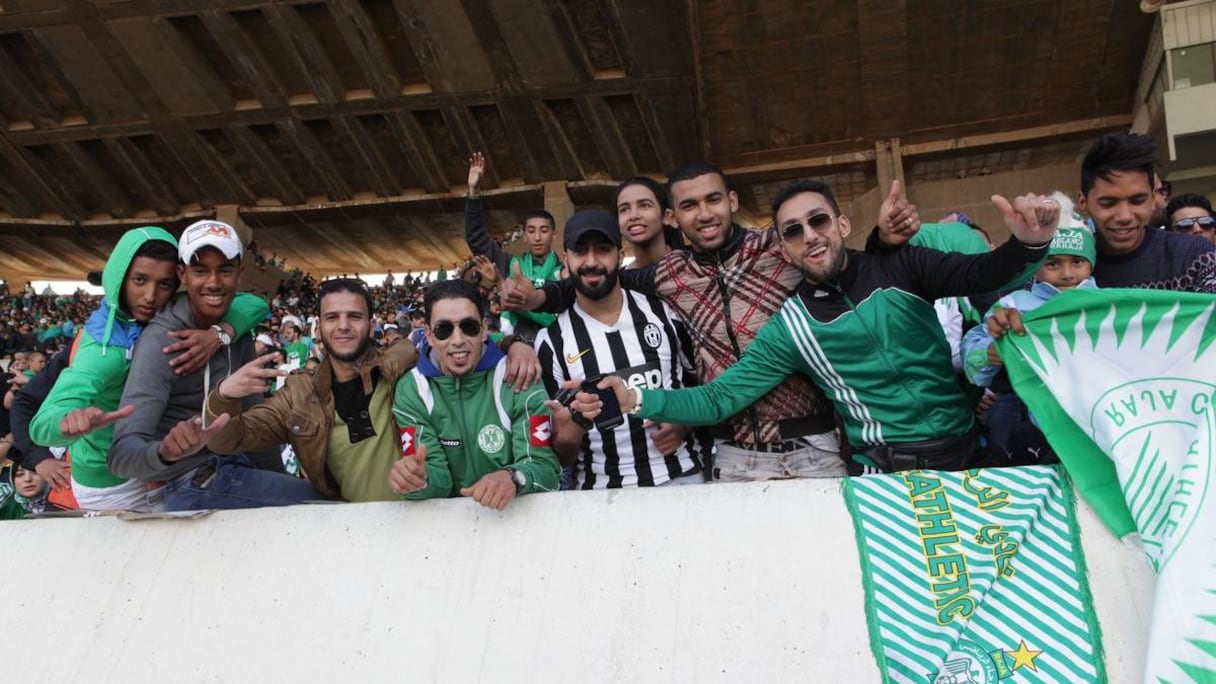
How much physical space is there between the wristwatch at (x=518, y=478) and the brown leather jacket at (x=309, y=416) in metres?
0.88

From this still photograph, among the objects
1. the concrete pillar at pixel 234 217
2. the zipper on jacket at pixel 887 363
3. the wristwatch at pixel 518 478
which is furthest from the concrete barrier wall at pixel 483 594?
A: the concrete pillar at pixel 234 217

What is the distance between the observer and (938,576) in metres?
2.29

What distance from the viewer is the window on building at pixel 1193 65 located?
551 inches

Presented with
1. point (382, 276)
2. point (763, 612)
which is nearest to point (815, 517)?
point (763, 612)

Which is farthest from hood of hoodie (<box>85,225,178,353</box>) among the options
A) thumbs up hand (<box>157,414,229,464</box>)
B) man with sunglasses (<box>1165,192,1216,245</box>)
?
man with sunglasses (<box>1165,192,1216,245</box>)

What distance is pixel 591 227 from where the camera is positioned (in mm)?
3561

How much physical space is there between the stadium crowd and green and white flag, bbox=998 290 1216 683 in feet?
0.70

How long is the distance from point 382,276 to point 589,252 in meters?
30.7

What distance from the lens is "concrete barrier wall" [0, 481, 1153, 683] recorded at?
2299 millimetres

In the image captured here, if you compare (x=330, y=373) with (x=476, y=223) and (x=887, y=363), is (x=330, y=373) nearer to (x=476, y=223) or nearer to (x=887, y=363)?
(x=476, y=223)

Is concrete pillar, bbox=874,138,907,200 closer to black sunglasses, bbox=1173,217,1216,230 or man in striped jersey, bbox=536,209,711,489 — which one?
black sunglasses, bbox=1173,217,1216,230

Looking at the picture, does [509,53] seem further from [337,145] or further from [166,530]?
[166,530]

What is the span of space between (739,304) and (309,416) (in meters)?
1.94

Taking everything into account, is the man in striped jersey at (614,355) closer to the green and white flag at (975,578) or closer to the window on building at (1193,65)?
the green and white flag at (975,578)
